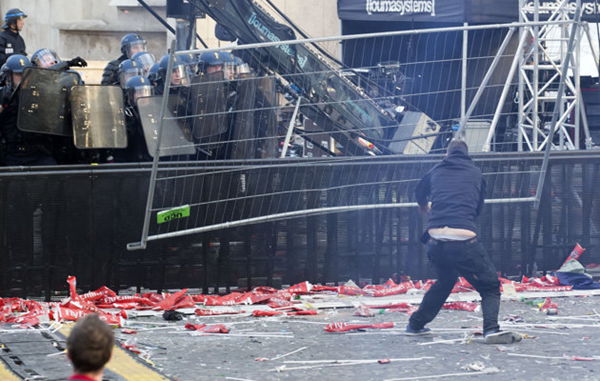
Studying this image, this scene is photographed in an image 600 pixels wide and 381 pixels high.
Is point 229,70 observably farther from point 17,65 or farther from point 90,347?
point 90,347

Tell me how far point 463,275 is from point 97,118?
4.58 meters

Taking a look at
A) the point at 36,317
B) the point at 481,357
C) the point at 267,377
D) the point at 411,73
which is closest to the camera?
the point at 267,377

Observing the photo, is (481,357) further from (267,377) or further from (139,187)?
(139,187)

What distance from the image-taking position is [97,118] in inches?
463

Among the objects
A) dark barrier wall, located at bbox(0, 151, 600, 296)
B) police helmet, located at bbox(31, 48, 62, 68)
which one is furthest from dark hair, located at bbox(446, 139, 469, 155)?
police helmet, located at bbox(31, 48, 62, 68)

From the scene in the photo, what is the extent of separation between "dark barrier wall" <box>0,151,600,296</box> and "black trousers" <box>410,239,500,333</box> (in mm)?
2348

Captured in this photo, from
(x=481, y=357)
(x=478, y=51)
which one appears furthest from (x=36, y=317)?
(x=478, y=51)

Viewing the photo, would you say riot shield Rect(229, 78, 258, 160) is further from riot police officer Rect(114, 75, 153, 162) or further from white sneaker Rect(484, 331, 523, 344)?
white sneaker Rect(484, 331, 523, 344)

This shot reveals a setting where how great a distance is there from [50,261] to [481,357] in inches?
164

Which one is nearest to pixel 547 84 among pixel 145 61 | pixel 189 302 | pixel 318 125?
pixel 318 125

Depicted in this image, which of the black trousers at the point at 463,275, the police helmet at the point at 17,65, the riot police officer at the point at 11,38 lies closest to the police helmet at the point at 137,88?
the police helmet at the point at 17,65

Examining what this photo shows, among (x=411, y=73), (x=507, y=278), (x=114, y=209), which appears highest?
(x=411, y=73)

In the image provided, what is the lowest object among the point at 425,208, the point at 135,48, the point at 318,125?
the point at 425,208

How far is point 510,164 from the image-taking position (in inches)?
459
